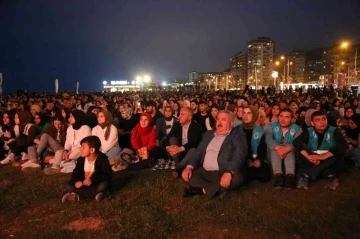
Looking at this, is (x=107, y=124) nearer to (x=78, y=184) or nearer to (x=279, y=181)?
(x=78, y=184)

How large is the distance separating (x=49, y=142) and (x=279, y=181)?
531 cm

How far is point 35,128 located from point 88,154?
4.00m

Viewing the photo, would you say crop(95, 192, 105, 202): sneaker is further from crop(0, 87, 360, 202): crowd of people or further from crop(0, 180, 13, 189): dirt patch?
crop(0, 180, 13, 189): dirt patch

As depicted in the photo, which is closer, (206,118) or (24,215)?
(24,215)

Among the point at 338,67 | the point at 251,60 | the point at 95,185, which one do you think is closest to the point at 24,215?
the point at 95,185

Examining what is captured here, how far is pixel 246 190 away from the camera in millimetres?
6262

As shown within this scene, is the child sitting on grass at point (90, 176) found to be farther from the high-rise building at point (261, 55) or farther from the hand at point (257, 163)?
the high-rise building at point (261, 55)

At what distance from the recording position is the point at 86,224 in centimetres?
491

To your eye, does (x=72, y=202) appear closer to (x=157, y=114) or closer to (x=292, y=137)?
(x=292, y=137)

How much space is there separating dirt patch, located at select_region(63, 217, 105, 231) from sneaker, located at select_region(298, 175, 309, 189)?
3.45 metres

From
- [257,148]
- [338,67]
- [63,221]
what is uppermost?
[338,67]

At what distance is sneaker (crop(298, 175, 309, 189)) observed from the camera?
20.5 feet

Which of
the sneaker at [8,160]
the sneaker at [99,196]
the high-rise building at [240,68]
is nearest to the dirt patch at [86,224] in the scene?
the sneaker at [99,196]

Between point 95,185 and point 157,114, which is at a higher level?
point 157,114
